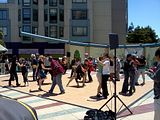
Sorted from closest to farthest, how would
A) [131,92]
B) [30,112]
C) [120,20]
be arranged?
[30,112]
[131,92]
[120,20]

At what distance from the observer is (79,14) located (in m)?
59.7

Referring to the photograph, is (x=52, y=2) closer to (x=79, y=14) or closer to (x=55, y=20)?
(x=55, y=20)

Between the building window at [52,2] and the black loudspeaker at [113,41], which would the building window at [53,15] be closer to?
the building window at [52,2]

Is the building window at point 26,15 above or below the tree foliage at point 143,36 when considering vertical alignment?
above

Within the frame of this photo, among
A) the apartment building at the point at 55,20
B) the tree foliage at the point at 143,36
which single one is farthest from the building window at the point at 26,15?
the tree foliage at the point at 143,36

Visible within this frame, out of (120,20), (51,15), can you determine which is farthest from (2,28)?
(120,20)

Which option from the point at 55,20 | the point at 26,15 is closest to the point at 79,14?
the point at 55,20

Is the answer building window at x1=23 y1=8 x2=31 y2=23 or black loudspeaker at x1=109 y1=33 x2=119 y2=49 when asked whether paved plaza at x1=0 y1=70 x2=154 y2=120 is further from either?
building window at x1=23 y1=8 x2=31 y2=23

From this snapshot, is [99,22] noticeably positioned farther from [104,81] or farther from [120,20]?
[104,81]

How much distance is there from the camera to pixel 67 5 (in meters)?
60.2

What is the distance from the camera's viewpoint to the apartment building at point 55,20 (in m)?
59.2

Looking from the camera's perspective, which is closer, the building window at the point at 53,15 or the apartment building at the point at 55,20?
the apartment building at the point at 55,20

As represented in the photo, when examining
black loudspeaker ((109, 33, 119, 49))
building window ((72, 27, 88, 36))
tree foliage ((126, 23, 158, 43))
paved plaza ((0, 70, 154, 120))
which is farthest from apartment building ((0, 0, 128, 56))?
black loudspeaker ((109, 33, 119, 49))

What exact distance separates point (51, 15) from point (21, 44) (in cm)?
619
